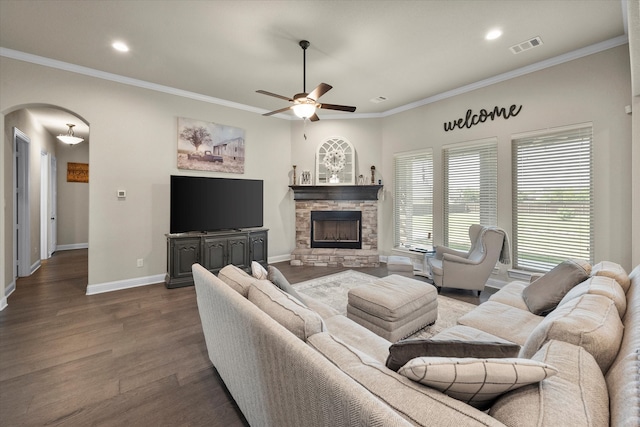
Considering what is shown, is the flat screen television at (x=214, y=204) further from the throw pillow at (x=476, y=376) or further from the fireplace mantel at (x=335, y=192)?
the throw pillow at (x=476, y=376)

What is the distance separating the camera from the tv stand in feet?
14.1

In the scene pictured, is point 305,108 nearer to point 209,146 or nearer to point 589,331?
point 209,146

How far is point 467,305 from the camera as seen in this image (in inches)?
138

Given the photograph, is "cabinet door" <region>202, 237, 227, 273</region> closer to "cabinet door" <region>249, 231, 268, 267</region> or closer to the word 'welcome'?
"cabinet door" <region>249, 231, 268, 267</region>

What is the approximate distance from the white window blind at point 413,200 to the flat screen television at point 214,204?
109 inches

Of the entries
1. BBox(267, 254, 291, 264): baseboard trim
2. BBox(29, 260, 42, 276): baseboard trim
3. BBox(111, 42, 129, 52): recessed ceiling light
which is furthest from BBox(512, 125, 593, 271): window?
BBox(29, 260, 42, 276): baseboard trim

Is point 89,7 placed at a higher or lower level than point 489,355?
higher

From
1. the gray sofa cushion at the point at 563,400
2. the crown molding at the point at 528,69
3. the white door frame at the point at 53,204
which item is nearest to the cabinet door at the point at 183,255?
the gray sofa cushion at the point at 563,400

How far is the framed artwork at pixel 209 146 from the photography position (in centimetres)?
476

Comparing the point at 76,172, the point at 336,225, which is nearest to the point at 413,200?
the point at 336,225

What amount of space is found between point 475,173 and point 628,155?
66.3 inches

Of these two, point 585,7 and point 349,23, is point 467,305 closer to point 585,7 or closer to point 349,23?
point 585,7

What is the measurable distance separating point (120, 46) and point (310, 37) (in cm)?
227

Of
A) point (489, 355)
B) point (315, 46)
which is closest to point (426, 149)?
point (315, 46)
